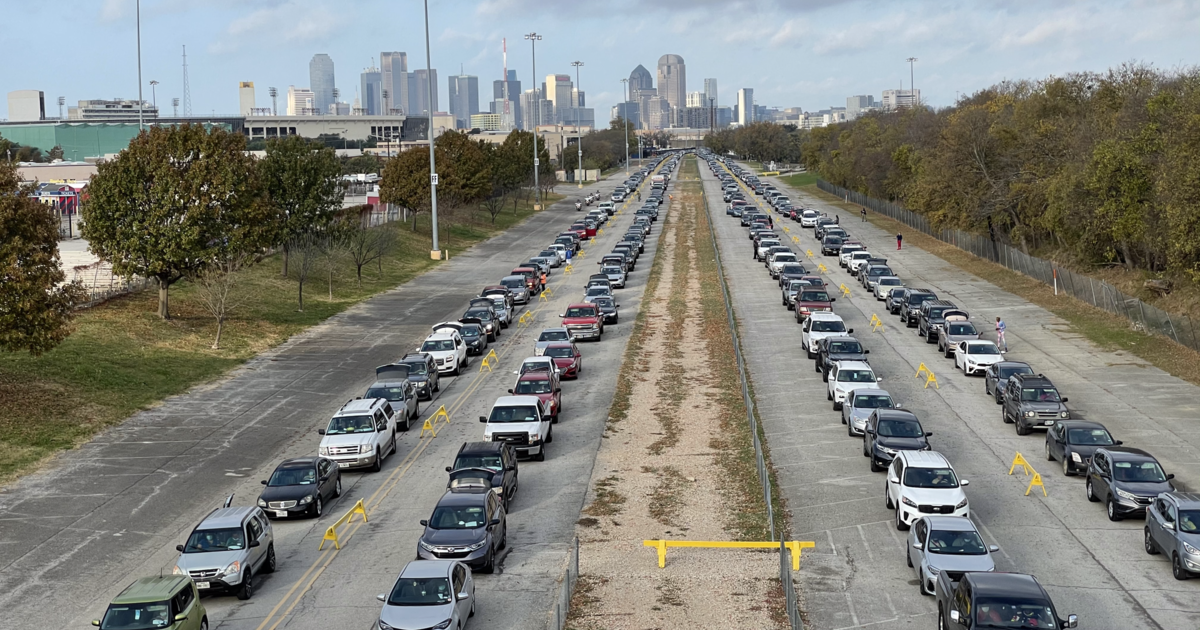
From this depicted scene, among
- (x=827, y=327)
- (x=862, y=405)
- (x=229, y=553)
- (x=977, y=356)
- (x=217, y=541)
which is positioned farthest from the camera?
(x=827, y=327)

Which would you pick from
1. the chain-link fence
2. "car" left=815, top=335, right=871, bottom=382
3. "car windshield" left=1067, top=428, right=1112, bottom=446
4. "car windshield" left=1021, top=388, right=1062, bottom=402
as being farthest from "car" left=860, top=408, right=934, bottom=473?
the chain-link fence

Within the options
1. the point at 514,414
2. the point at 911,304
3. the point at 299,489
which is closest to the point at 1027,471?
the point at 514,414

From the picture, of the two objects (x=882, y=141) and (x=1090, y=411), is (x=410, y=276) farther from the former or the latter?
(x=882, y=141)

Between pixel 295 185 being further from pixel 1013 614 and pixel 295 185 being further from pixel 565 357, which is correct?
pixel 1013 614

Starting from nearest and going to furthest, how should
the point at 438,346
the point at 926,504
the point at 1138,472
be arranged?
the point at 926,504, the point at 1138,472, the point at 438,346

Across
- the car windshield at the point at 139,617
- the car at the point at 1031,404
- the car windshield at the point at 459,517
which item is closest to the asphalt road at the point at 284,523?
the car windshield at the point at 459,517

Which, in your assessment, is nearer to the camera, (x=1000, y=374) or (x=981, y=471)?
(x=981, y=471)

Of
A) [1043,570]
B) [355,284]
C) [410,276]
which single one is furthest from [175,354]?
[1043,570]

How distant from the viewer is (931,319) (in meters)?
50.4

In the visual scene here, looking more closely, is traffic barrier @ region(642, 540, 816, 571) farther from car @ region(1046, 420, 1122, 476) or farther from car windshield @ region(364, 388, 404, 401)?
car windshield @ region(364, 388, 404, 401)

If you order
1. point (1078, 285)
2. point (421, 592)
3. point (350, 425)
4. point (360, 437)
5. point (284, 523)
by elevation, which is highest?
point (1078, 285)

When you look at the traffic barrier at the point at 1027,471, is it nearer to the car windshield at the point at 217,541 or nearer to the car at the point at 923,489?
the car at the point at 923,489

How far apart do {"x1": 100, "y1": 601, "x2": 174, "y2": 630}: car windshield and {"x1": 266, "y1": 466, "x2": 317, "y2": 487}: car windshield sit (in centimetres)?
864

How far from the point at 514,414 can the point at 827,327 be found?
17539 millimetres
